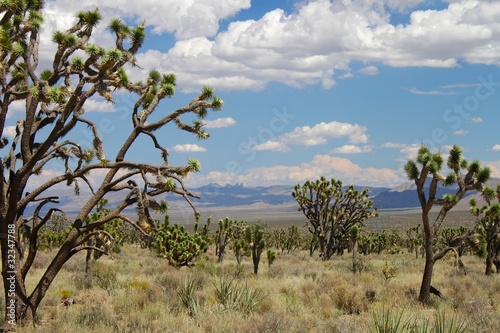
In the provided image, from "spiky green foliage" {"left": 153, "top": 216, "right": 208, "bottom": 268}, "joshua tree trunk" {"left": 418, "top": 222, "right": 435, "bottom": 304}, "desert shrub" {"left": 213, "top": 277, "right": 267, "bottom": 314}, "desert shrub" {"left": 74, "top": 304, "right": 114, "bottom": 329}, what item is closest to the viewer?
"desert shrub" {"left": 74, "top": 304, "right": 114, "bottom": 329}

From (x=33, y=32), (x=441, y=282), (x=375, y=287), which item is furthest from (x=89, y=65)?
(x=441, y=282)

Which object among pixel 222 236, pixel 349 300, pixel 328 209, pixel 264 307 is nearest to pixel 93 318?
pixel 264 307

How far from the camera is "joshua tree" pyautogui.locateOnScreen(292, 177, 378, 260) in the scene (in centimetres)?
3894

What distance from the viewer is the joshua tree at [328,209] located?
1533 inches

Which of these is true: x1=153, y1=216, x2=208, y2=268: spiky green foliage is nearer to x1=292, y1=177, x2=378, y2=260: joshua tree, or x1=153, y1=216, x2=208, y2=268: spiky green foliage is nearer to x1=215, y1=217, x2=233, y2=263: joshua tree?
x1=215, y1=217, x2=233, y2=263: joshua tree

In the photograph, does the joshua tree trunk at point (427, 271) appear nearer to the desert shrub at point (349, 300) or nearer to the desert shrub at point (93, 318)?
the desert shrub at point (349, 300)

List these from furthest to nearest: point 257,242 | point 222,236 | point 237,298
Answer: point 222,236 → point 257,242 → point 237,298

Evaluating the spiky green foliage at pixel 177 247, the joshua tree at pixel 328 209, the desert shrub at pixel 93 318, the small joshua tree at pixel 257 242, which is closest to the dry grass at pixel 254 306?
the desert shrub at pixel 93 318

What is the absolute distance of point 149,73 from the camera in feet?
42.2

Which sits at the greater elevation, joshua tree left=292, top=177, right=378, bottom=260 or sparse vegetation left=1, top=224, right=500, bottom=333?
joshua tree left=292, top=177, right=378, bottom=260

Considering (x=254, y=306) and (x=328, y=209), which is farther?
(x=328, y=209)

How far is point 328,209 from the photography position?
40781 millimetres

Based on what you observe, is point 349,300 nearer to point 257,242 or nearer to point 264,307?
point 264,307

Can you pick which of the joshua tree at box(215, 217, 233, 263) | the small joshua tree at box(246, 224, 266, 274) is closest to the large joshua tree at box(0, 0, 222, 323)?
the small joshua tree at box(246, 224, 266, 274)
